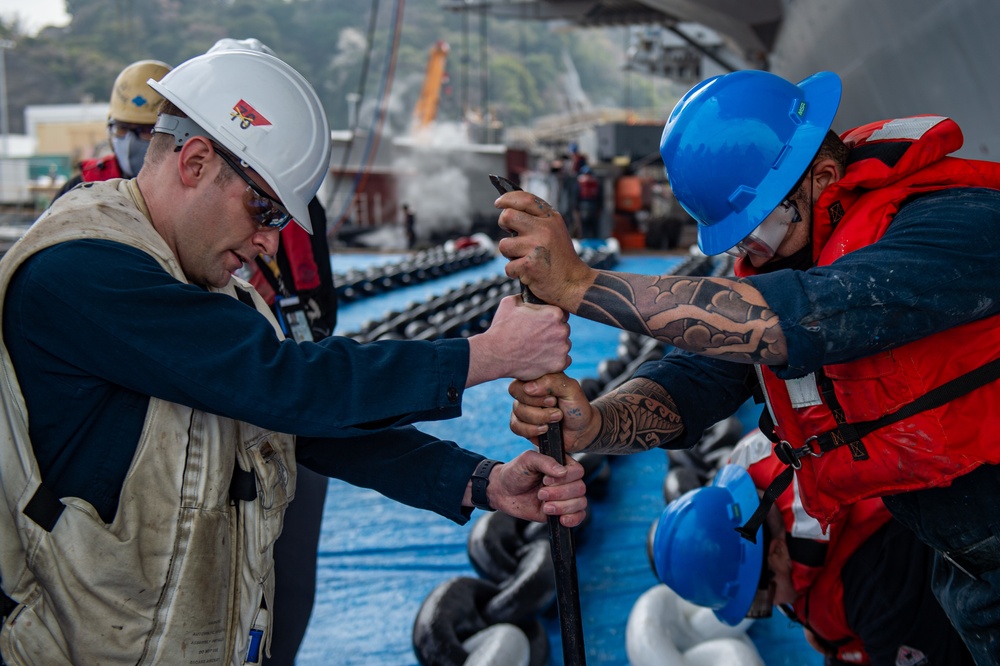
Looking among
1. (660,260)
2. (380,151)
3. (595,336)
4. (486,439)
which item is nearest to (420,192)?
(380,151)

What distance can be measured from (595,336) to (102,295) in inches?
301

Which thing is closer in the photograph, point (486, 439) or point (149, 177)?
point (149, 177)

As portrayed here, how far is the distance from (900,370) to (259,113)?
1476 mm

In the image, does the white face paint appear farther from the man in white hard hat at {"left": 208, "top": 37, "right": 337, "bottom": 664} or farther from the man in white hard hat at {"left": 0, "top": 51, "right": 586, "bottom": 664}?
the man in white hard hat at {"left": 208, "top": 37, "right": 337, "bottom": 664}

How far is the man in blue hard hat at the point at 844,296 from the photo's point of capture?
155 centimetres

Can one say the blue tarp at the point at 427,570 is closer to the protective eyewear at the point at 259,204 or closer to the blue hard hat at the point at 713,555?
the blue hard hat at the point at 713,555

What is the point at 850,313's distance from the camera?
1.53 m

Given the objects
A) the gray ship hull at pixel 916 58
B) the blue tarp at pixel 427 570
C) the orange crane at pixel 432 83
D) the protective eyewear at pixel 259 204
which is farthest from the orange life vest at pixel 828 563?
the orange crane at pixel 432 83

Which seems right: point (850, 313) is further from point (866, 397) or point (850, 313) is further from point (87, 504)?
point (87, 504)

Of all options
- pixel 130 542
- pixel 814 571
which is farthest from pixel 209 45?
pixel 130 542

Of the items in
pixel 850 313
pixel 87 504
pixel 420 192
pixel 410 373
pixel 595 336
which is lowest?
pixel 420 192

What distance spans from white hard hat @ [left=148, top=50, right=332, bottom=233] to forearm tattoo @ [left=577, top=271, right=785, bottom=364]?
0.70 meters

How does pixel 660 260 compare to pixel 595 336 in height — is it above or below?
below

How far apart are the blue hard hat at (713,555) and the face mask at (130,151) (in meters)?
2.69
